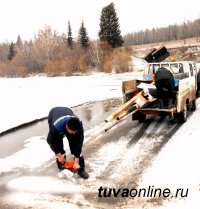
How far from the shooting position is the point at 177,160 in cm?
684

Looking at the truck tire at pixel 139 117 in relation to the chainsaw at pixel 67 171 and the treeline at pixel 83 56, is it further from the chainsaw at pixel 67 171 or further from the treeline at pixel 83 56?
the treeline at pixel 83 56

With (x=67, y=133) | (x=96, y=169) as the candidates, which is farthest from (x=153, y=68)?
(x=67, y=133)

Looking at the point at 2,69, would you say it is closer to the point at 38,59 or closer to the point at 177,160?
the point at 38,59

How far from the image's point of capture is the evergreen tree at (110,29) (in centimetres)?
6191

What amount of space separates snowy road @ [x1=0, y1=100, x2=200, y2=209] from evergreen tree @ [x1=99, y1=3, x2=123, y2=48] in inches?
2085

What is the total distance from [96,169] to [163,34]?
151 metres

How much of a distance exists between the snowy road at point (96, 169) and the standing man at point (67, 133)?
404 millimetres

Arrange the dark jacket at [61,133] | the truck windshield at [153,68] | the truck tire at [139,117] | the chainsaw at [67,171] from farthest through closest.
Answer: the truck windshield at [153,68] → the truck tire at [139,117] → the chainsaw at [67,171] → the dark jacket at [61,133]

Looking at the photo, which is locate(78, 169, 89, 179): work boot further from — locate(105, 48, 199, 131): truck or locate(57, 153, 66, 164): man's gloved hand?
locate(105, 48, 199, 131): truck

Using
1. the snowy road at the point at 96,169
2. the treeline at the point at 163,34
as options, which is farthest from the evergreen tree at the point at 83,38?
the treeline at the point at 163,34

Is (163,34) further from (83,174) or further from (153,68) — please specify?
(83,174)

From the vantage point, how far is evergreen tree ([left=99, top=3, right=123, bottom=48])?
2437 inches

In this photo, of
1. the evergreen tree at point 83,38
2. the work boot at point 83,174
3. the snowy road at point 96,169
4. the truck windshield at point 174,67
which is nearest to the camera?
the snowy road at point 96,169

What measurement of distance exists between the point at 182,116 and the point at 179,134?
1376mm
